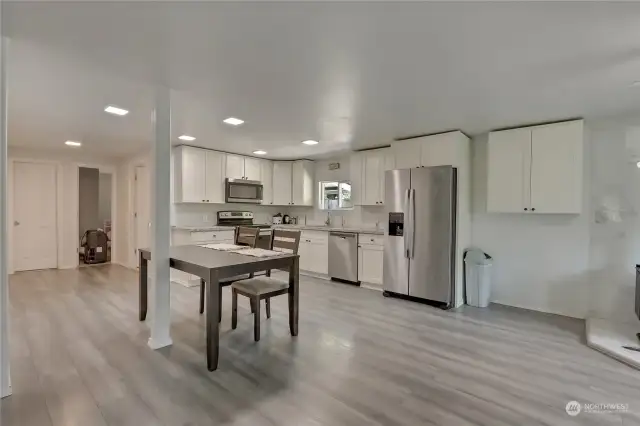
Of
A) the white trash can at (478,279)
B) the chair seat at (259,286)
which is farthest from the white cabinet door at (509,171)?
the chair seat at (259,286)

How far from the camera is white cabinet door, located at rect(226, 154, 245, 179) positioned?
6.00 metres

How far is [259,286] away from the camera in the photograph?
10.4 ft

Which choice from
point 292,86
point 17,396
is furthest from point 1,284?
point 292,86

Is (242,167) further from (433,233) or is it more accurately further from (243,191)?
(433,233)

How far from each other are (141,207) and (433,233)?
17.8ft

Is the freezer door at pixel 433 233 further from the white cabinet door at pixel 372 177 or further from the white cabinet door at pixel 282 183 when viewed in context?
the white cabinet door at pixel 282 183

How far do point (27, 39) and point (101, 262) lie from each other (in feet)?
20.9

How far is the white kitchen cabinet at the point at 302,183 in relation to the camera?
667 cm

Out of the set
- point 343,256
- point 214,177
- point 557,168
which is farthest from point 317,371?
point 214,177

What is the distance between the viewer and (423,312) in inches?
160

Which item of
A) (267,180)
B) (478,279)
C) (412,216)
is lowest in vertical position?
(478,279)

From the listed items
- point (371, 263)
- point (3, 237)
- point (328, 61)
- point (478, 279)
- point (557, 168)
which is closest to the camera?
point (3, 237)

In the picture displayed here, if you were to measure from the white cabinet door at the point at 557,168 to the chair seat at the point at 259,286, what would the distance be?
10.0 ft

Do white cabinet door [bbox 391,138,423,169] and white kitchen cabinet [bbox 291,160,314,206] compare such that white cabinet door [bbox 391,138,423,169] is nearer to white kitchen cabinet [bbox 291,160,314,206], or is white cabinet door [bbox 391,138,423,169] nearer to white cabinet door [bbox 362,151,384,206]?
white cabinet door [bbox 362,151,384,206]
